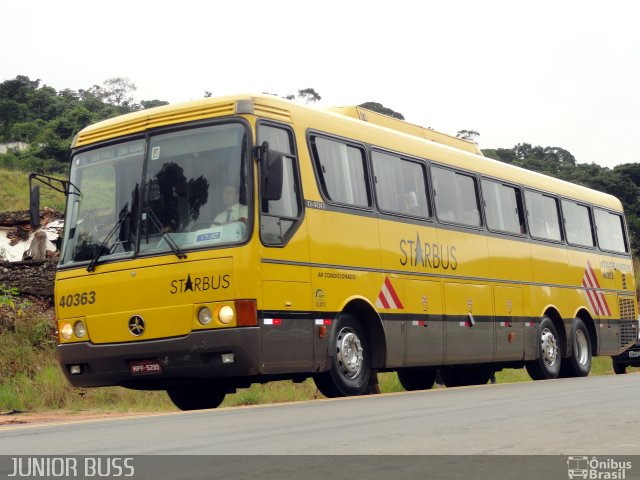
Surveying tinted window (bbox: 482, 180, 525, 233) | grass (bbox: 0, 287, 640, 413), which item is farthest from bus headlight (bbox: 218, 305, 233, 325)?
tinted window (bbox: 482, 180, 525, 233)

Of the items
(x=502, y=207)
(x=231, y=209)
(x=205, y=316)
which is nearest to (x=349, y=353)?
(x=205, y=316)

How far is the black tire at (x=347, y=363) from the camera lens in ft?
41.8

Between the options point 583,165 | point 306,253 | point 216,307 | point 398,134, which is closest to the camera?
point 216,307

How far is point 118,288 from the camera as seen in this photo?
39.7ft

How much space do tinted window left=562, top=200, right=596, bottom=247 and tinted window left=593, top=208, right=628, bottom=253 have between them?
0.53 metres

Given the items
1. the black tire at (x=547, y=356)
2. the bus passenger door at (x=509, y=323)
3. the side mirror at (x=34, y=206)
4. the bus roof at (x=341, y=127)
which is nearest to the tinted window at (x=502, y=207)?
the bus roof at (x=341, y=127)

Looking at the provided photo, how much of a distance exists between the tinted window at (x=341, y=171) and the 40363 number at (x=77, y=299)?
2.98m

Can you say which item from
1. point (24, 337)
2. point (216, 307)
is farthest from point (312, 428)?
point (24, 337)

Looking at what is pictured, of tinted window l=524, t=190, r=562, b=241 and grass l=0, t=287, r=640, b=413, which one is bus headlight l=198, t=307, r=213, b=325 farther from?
tinted window l=524, t=190, r=562, b=241

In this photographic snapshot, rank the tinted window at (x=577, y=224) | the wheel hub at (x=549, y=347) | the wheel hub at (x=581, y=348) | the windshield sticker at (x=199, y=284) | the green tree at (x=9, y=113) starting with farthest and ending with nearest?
the green tree at (x=9, y=113)
the tinted window at (x=577, y=224)
the wheel hub at (x=581, y=348)
the wheel hub at (x=549, y=347)
the windshield sticker at (x=199, y=284)

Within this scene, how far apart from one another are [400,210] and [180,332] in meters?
4.36

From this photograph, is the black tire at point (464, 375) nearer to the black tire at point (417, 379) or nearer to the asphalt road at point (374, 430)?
the black tire at point (417, 379)

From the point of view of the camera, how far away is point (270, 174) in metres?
11.7
